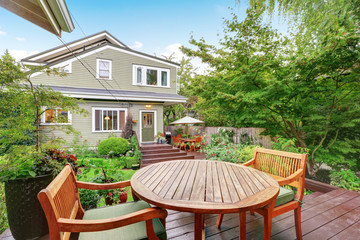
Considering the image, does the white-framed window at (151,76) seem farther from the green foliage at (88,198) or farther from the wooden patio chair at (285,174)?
the wooden patio chair at (285,174)

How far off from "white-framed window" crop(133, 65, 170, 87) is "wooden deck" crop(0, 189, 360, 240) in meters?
8.78

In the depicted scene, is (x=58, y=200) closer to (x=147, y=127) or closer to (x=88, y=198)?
(x=88, y=198)

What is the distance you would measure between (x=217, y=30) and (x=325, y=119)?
174 inches

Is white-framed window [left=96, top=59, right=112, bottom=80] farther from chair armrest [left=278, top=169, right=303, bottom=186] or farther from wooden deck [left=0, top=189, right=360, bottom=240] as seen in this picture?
chair armrest [left=278, top=169, right=303, bottom=186]

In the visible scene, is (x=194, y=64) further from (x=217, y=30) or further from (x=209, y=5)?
(x=217, y=30)

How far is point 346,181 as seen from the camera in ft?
12.7

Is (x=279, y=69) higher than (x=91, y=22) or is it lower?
lower

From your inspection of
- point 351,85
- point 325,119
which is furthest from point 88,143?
point 351,85

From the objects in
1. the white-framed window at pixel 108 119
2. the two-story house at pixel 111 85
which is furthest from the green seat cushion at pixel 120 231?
the white-framed window at pixel 108 119

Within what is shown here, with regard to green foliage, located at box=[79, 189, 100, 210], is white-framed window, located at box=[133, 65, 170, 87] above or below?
above

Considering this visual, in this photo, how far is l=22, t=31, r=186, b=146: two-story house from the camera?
822 centimetres

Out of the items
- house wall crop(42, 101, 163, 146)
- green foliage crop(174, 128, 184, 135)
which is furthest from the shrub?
green foliage crop(174, 128, 184, 135)

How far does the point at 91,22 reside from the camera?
10938mm

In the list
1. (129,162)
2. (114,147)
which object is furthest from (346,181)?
(114,147)
